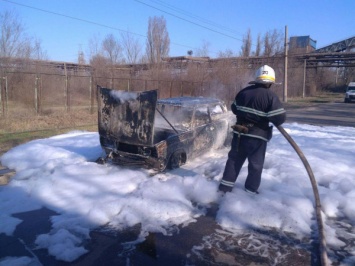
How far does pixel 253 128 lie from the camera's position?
15.1 feet

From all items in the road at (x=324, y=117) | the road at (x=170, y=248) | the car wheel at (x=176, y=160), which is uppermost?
the road at (x=324, y=117)

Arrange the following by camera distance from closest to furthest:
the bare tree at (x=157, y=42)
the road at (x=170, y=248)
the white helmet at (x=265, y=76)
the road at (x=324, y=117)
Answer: the road at (x=170, y=248)
the white helmet at (x=265, y=76)
the road at (x=324, y=117)
the bare tree at (x=157, y=42)

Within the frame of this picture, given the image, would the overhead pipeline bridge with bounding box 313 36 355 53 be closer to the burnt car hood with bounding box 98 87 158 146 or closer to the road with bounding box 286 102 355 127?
the road with bounding box 286 102 355 127

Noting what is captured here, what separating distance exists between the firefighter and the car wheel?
5.11 feet

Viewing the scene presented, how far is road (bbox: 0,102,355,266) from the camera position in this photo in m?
3.22

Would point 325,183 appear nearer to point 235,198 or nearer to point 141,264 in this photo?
point 235,198

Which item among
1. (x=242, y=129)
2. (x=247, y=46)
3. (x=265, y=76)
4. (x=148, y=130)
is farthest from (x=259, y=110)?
(x=247, y=46)

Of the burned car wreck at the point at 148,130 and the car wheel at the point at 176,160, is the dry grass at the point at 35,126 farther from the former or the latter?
the car wheel at the point at 176,160

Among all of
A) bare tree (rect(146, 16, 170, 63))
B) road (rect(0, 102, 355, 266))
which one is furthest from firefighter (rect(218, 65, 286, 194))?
bare tree (rect(146, 16, 170, 63))

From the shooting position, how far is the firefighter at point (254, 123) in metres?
4.44

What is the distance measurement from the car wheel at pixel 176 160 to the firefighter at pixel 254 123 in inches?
61.4

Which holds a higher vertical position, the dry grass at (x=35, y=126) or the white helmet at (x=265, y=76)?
the white helmet at (x=265, y=76)

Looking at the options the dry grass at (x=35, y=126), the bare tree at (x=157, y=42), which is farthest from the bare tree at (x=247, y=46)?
the dry grass at (x=35, y=126)

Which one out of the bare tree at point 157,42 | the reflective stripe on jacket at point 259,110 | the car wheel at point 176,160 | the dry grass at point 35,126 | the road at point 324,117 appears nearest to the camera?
the reflective stripe on jacket at point 259,110
